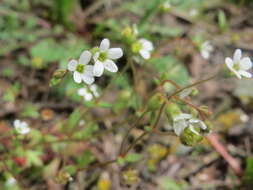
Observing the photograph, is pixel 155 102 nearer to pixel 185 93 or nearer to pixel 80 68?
pixel 185 93

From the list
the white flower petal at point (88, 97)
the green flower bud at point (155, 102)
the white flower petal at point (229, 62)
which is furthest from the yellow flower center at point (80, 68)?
the white flower petal at point (229, 62)

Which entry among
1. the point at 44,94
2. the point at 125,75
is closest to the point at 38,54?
the point at 44,94

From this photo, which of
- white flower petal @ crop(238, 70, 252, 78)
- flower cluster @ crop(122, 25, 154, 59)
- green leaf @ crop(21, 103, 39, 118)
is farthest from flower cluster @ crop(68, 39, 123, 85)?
green leaf @ crop(21, 103, 39, 118)

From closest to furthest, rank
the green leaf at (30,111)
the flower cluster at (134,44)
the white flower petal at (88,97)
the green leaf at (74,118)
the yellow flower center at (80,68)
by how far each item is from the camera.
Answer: the yellow flower center at (80,68)
the flower cluster at (134,44)
the green leaf at (74,118)
the white flower petal at (88,97)
the green leaf at (30,111)

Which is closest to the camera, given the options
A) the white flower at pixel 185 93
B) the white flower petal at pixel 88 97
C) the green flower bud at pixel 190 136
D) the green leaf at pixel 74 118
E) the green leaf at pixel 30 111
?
the green flower bud at pixel 190 136

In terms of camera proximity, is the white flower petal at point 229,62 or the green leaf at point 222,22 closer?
the white flower petal at point 229,62

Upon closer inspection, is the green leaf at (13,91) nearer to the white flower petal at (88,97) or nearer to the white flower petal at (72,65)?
the white flower petal at (88,97)

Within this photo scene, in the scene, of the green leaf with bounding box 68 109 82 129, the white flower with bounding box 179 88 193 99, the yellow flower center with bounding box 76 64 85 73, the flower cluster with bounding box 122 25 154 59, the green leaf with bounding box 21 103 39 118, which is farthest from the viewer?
the green leaf with bounding box 21 103 39 118

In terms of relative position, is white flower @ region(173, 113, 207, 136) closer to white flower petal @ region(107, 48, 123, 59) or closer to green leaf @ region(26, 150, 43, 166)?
white flower petal @ region(107, 48, 123, 59)
